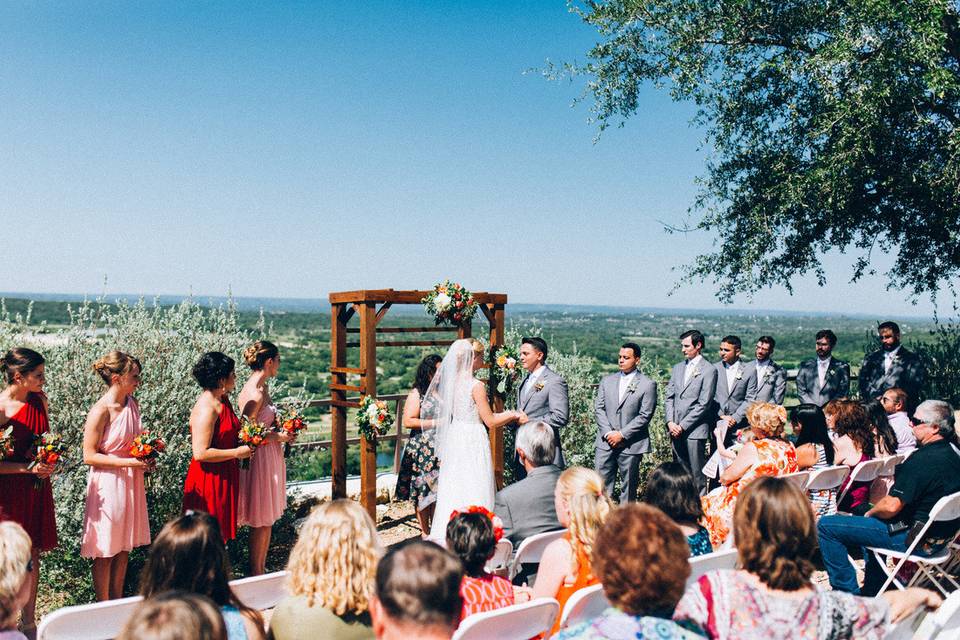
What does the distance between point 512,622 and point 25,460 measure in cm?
321

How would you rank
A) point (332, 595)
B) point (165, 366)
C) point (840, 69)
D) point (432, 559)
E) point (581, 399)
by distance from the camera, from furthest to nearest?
point (581, 399) < point (840, 69) < point (165, 366) < point (332, 595) < point (432, 559)

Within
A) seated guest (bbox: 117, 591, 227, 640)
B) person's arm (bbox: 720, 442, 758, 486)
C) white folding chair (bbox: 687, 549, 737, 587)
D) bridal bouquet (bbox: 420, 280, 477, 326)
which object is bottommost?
white folding chair (bbox: 687, 549, 737, 587)

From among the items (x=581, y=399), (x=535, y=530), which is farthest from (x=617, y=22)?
(x=535, y=530)

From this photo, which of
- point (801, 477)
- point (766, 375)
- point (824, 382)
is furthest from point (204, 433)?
point (824, 382)

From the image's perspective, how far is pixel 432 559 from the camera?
2.26 m

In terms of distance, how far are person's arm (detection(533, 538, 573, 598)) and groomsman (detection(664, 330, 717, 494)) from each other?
4727 millimetres

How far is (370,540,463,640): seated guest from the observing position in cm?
222

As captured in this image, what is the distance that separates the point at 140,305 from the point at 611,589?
5453 mm

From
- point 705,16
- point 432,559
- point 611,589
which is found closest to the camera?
point 432,559

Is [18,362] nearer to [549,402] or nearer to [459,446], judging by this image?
[459,446]

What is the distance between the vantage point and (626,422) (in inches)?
298

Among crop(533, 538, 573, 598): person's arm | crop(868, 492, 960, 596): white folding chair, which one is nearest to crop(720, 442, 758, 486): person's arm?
crop(868, 492, 960, 596): white folding chair

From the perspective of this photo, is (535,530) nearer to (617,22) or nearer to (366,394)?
(366,394)

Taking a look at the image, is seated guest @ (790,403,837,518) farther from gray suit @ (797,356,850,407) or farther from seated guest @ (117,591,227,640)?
seated guest @ (117,591,227,640)
